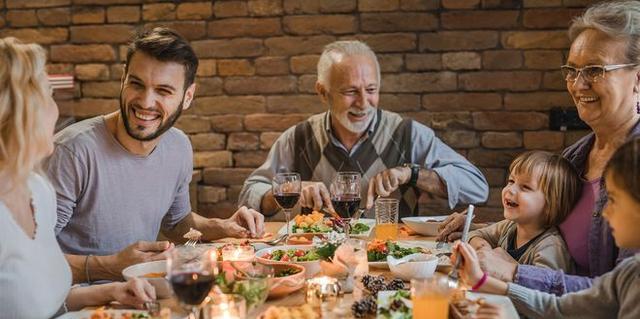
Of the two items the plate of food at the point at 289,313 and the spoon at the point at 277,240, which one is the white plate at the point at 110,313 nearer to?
the plate of food at the point at 289,313

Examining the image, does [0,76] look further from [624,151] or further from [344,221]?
[624,151]

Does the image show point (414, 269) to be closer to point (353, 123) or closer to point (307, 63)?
point (353, 123)

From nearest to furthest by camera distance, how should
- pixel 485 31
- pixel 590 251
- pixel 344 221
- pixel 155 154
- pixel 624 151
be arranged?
1. pixel 624 151
2. pixel 590 251
3. pixel 344 221
4. pixel 155 154
5. pixel 485 31

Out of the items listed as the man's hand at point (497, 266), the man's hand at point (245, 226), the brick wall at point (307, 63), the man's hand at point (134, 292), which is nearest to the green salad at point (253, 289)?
the man's hand at point (134, 292)

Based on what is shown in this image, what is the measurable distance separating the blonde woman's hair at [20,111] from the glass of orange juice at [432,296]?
0.90 metres

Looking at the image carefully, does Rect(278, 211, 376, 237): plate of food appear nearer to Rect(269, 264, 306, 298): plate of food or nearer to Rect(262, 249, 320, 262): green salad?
Rect(262, 249, 320, 262): green salad

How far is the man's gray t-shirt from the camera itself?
7.73 ft

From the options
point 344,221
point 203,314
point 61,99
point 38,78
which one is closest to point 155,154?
point 344,221

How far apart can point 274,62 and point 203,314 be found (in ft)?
8.22

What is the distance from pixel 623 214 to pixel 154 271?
1.14 meters

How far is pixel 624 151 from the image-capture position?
1589 mm

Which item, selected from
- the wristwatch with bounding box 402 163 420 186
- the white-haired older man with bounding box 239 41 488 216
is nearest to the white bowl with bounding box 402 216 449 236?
the wristwatch with bounding box 402 163 420 186

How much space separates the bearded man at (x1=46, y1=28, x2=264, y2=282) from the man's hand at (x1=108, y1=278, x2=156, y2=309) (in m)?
0.58

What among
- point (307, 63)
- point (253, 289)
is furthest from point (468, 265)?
point (307, 63)
